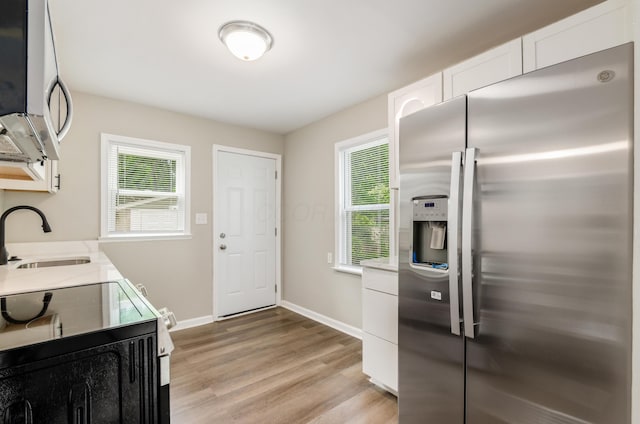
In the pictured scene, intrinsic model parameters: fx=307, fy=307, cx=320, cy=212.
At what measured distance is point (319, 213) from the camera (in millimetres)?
3680

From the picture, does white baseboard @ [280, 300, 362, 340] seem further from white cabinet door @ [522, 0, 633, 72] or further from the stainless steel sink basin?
white cabinet door @ [522, 0, 633, 72]

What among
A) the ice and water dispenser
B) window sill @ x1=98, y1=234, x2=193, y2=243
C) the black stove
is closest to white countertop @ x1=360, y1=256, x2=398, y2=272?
the ice and water dispenser

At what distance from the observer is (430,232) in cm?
159

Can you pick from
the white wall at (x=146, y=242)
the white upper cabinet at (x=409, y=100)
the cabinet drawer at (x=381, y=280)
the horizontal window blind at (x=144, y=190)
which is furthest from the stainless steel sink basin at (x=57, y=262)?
the white upper cabinet at (x=409, y=100)

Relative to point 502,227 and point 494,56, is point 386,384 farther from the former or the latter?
point 494,56

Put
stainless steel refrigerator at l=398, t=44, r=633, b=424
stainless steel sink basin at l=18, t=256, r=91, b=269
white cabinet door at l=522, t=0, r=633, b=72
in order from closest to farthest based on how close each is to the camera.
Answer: stainless steel refrigerator at l=398, t=44, r=633, b=424 → white cabinet door at l=522, t=0, r=633, b=72 → stainless steel sink basin at l=18, t=256, r=91, b=269

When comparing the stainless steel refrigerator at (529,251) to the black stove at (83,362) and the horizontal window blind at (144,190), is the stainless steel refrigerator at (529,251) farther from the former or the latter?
the horizontal window blind at (144,190)

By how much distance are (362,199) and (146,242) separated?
7.48 ft

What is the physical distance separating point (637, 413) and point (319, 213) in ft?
9.71

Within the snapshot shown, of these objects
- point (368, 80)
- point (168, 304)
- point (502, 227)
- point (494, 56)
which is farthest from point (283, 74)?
point (168, 304)

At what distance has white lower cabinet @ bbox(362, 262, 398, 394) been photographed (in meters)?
2.05

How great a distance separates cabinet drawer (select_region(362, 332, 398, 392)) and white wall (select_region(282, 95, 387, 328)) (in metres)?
0.89

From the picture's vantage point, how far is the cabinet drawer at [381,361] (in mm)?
2041

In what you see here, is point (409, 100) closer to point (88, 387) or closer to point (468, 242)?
point (468, 242)
